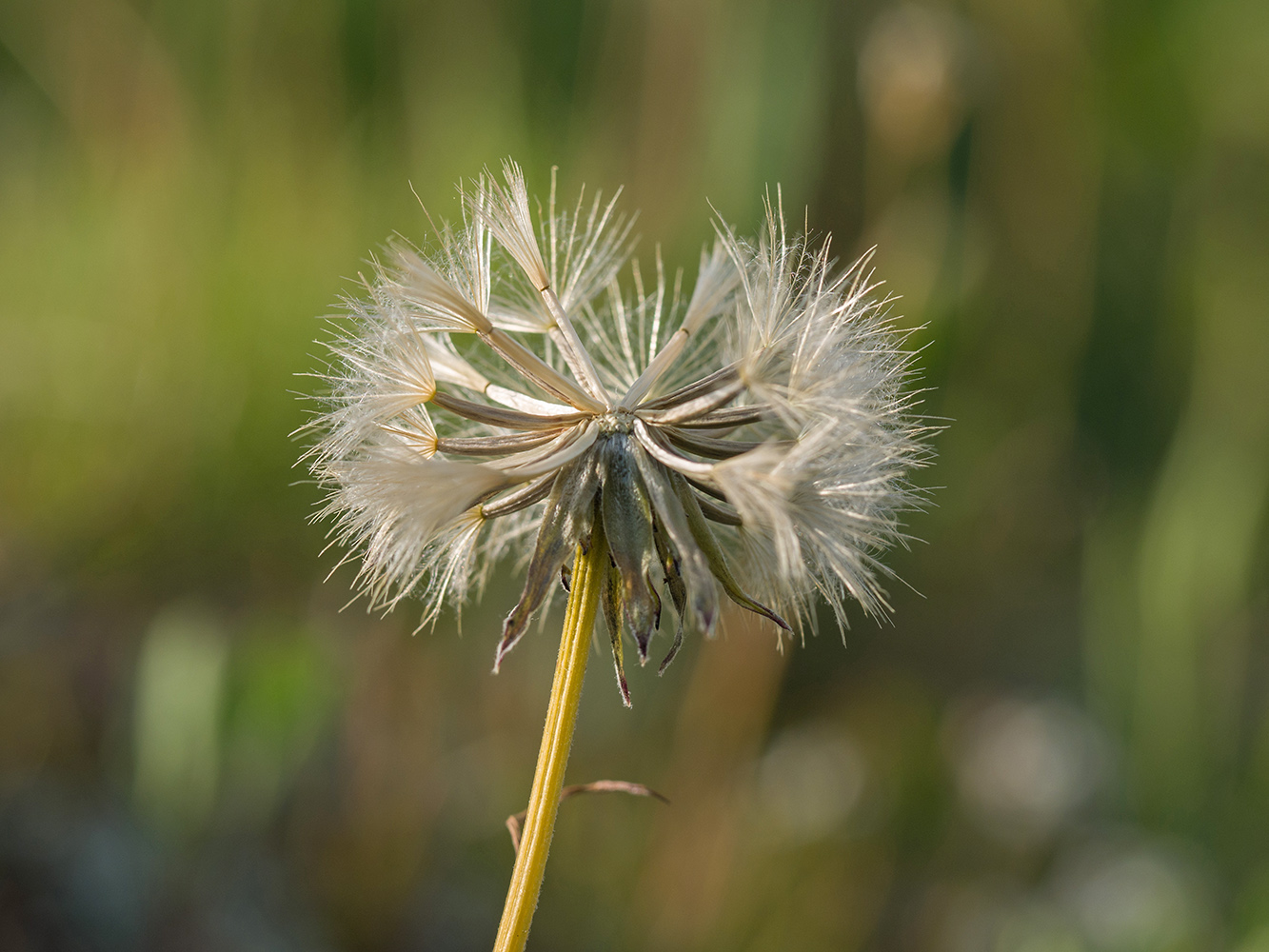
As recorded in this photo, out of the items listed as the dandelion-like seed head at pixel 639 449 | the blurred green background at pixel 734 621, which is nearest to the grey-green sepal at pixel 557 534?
the dandelion-like seed head at pixel 639 449

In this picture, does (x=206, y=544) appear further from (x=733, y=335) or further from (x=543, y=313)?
(x=733, y=335)

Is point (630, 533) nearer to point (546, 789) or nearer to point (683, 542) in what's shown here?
point (683, 542)

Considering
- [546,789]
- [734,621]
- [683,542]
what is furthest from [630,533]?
[734,621]

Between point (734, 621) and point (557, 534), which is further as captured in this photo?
point (734, 621)

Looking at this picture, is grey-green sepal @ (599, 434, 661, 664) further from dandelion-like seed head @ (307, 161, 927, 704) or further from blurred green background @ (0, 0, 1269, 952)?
blurred green background @ (0, 0, 1269, 952)

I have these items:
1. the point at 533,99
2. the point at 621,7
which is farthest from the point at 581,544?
the point at 621,7
